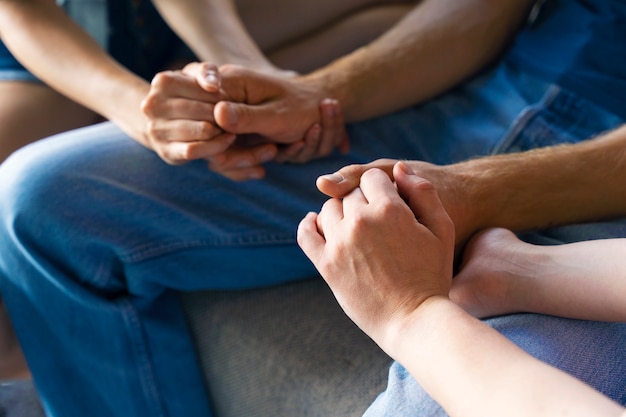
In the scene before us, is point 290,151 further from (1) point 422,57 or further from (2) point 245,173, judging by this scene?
(1) point 422,57

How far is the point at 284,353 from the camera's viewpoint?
99cm

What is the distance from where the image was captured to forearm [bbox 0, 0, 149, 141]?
105cm

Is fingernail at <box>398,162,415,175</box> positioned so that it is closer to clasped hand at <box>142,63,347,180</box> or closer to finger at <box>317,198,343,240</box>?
finger at <box>317,198,343,240</box>

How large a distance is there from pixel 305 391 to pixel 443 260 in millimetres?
351

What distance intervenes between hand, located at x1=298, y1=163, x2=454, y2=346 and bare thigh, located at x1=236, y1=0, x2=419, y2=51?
650 millimetres

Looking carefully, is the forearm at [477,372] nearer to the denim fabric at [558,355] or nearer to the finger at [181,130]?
the denim fabric at [558,355]

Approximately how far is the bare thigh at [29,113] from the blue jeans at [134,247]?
17 centimetres

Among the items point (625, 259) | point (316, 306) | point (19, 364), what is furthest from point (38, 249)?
point (625, 259)

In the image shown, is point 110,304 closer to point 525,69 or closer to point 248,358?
point 248,358

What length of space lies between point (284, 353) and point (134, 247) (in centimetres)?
26

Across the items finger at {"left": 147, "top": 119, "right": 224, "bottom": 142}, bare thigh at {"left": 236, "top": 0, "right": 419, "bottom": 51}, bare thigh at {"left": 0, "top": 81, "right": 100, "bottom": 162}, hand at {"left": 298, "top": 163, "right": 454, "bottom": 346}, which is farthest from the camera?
bare thigh at {"left": 236, "top": 0, "right": 419, "bottom": 51}

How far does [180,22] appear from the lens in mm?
1208

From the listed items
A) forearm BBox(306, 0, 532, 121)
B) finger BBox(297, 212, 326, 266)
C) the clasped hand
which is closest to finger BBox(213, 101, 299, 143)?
the clasped hand

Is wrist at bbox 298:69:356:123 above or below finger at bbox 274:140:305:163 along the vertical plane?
above
